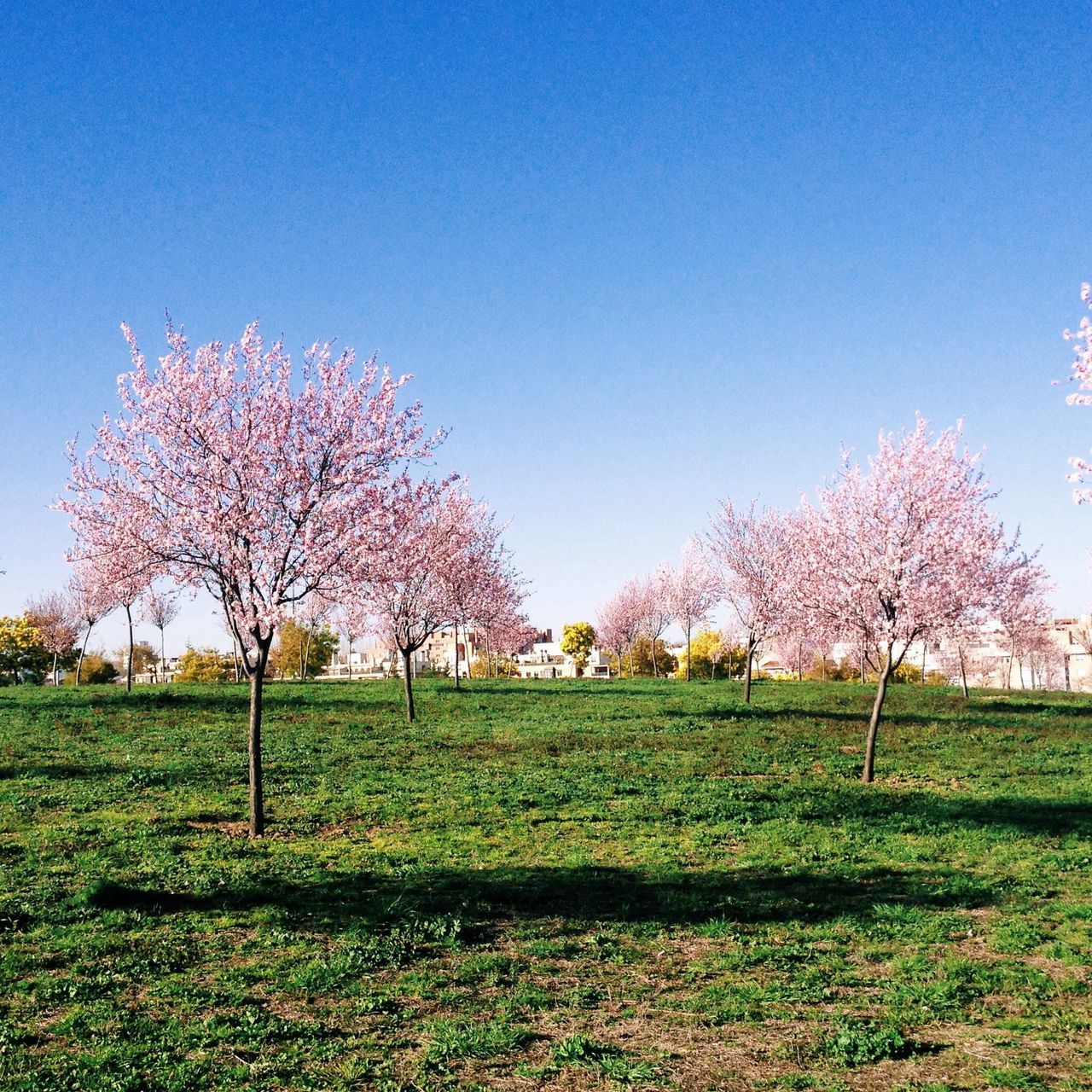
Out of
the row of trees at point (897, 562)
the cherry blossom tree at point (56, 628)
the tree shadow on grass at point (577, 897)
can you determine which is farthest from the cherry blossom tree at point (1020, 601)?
the cherry blossom tree at point (56, 628)

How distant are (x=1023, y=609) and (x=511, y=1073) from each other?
2073 inches

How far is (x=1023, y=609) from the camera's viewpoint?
52.5 m

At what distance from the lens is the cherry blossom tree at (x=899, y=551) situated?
1006 inches

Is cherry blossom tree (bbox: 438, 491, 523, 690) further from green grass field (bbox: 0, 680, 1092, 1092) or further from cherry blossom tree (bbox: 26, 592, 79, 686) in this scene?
cherry blossom tree (bbox: 26, 592, 79, 686)

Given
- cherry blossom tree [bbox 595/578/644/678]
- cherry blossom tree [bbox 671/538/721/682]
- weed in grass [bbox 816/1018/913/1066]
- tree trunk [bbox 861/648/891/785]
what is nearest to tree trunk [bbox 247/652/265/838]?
weed in grass [bbox 816/1018/913/1066]

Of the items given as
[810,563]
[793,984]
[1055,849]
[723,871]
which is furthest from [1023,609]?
[793,984]

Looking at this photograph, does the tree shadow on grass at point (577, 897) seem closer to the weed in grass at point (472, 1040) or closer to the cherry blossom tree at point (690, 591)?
the weed in grass at point (472, 1040)

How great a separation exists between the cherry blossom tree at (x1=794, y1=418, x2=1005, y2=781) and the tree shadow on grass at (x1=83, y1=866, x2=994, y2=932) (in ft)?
35.0

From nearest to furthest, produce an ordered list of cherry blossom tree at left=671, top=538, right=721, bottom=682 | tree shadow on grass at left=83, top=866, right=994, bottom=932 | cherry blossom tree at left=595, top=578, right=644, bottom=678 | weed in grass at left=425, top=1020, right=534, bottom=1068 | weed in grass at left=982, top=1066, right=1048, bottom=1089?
1. weed in grass at left=982, top=1066, right=1048, bottom=1089
2. weed in grass at left=425, top=1020, right=534, bottom=1068
3. tree shadow on grass at left=83, top=866, right=994, bottom=932
4. cherry blossom tree at left=671, top=538, right=721, bottom=682
5. cherry blossom tree at left=595, top=578, right=644, bottom=678

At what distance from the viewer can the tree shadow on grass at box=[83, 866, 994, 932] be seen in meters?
13.3

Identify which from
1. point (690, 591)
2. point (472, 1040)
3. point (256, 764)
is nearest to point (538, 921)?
point (472, 1040)

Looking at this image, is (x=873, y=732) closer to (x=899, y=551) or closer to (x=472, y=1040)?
(x=899, y=551)

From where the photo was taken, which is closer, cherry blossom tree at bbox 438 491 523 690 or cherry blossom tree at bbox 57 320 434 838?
cherry blossom tree at bbox 57 320 434 838

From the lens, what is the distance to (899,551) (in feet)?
84.3
